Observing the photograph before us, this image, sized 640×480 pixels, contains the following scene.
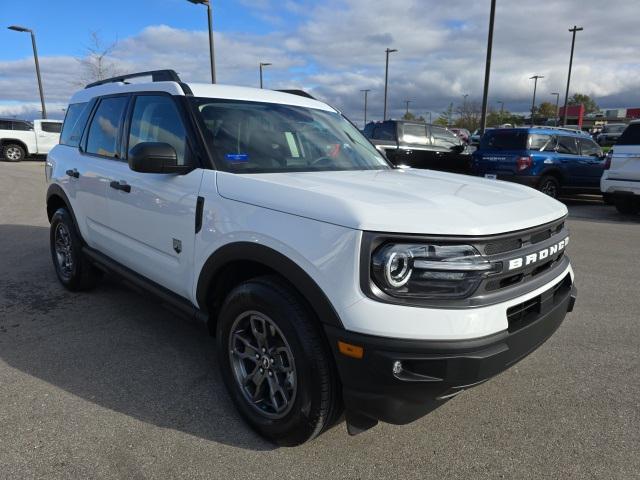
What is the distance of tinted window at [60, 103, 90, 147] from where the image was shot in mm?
4699

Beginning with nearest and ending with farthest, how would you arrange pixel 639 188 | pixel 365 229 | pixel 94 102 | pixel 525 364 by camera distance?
1. pixel 365 229
2. pixel 525 364
3. pixel 94 102
4. pixel 639 188

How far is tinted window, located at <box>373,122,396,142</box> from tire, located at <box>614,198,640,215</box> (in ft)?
17.8

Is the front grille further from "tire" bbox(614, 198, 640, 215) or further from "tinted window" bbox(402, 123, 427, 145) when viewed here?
"tinted window" bbox(402, 123, 427, 145)

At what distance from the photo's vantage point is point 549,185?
36.8 feet

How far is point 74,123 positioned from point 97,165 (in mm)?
1104

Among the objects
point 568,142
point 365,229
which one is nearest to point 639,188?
point 568,142

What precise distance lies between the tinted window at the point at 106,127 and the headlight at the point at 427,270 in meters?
2.73

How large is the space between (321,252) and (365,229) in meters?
0.24

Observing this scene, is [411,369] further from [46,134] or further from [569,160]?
[46,134]

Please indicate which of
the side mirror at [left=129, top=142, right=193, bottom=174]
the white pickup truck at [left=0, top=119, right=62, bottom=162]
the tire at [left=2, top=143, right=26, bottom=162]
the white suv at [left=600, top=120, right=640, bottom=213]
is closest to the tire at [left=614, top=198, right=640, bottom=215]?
the white suv at [left=600, top=120, right=640, bottom=213]

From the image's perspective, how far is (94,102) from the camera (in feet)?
14.8

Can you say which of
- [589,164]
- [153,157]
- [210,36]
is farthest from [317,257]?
[210,36]

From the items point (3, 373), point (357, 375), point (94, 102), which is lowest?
point (3, 373)

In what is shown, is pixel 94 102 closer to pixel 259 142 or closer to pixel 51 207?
pixel 51 207
